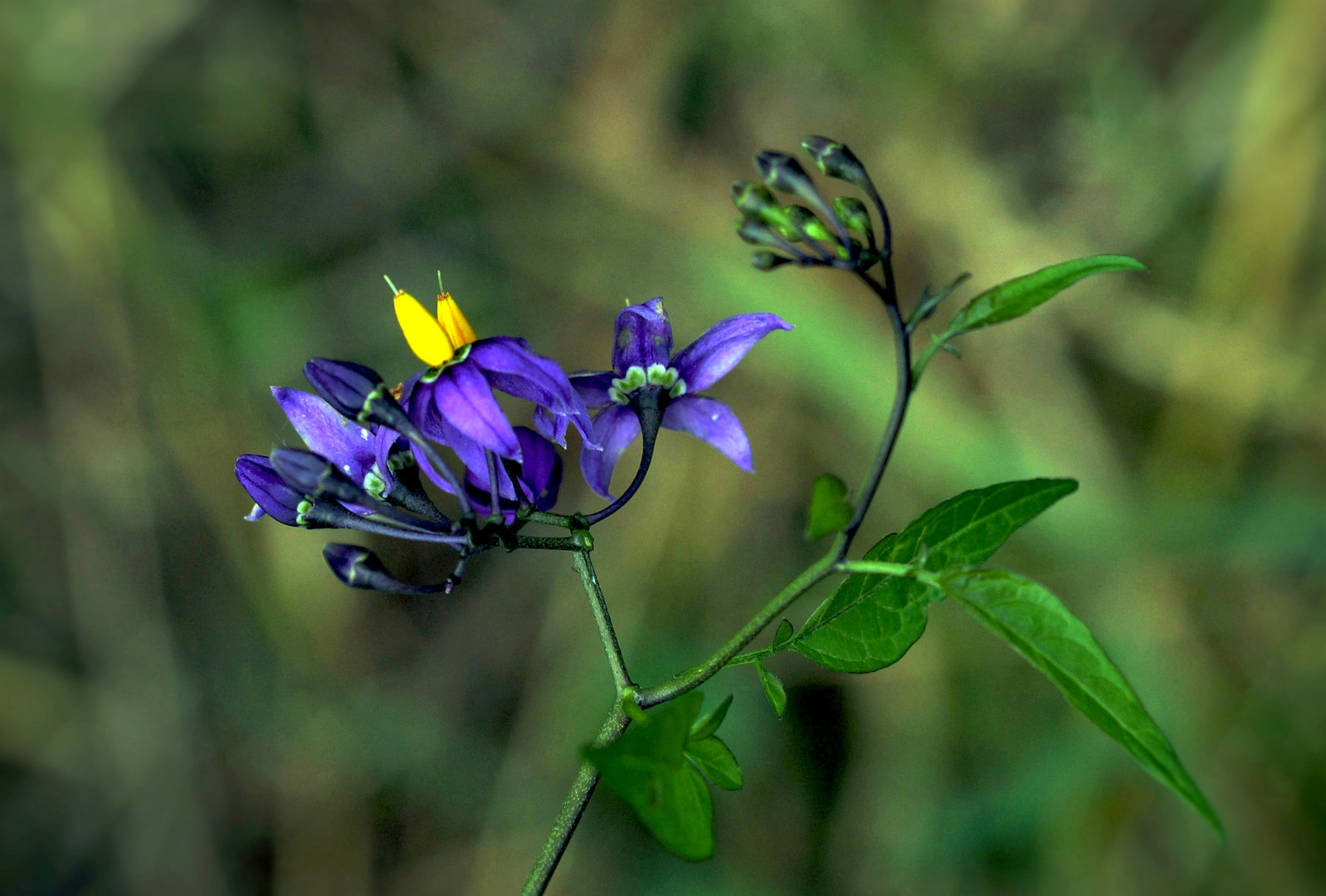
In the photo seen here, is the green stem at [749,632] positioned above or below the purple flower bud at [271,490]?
below

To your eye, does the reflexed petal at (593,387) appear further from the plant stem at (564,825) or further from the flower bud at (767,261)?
the plant stem at (564,825)

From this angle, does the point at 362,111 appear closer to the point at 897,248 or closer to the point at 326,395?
the point at 897,248

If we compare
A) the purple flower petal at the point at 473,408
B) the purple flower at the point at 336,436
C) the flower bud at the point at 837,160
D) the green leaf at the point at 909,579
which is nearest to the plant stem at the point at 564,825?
the green leaf at the point at 909,579

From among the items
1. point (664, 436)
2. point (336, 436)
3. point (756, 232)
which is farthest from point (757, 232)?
point (664, 436)

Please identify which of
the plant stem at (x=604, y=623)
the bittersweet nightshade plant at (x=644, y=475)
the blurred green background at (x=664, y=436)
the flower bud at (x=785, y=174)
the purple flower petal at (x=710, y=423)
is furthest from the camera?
the blurred green background at (x=664, y=436)

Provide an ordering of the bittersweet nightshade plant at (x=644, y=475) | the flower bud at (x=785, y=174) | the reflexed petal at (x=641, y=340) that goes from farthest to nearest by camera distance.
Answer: the reflexed petal at (x=641, y=340)
the flower bud at (x=785, y=174)
the bittersweet nightshade plant at (x=644, y=475)

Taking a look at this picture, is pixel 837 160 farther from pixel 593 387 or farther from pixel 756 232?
pixel 593 387

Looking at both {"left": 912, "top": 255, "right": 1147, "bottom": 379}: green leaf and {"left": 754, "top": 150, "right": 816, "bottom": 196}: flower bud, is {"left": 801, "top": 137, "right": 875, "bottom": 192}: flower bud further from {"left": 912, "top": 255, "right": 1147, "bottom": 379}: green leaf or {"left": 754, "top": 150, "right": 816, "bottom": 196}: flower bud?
{"left": 912, "top": 255, "right": 1147, "bottom": 379}: green leaf
